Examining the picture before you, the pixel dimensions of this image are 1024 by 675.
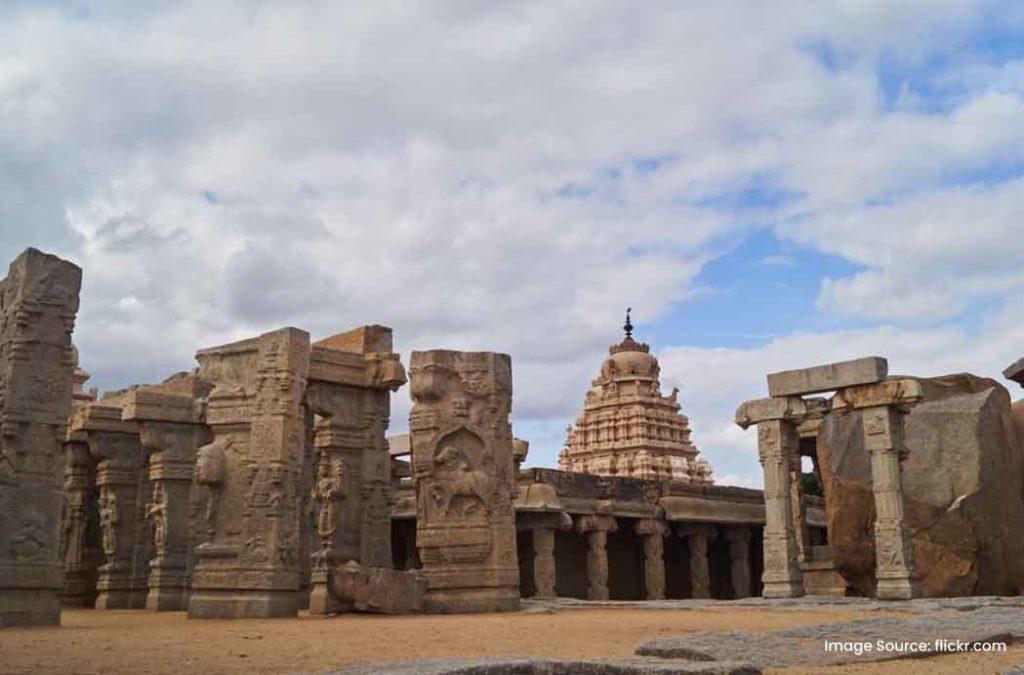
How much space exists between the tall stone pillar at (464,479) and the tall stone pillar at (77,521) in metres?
9.19

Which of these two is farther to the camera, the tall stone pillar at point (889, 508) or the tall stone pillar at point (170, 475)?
the tall stone pillar at point (170, 475)

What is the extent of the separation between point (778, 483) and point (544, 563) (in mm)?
7670

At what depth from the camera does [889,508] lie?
1700cm

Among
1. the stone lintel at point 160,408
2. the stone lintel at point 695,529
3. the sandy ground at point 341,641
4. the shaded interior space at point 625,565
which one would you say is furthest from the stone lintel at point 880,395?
the shaded interior space at point 625,565

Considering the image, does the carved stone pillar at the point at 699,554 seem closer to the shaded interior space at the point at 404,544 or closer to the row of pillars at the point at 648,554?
the row of pillars at the point at 648,554

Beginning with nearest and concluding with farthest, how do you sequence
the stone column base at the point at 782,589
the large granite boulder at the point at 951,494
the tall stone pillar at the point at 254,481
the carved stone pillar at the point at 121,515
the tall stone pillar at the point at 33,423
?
the tall stone pillar at the point at 33,423 < the tall stone pillar at the point at 254,481 < the large granite boulder at the point at 951,494 < the stone column base at the point at 782,589 < the carved stone pillar at the point at 121,515

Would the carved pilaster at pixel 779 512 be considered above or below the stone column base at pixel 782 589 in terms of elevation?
above

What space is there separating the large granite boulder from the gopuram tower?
20.3 m

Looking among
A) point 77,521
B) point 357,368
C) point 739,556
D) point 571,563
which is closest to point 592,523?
point 571,563

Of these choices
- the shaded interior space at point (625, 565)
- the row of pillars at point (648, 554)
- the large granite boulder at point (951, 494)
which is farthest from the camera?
the shaded interior space at point (625, 565)

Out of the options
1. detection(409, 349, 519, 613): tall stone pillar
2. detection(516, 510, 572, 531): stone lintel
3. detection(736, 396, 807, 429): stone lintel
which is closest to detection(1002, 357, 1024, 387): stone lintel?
detection(736, 396, 807, 429): stone lintel

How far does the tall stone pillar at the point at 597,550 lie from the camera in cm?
2562

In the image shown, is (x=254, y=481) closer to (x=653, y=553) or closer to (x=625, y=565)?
(x=653, y=553)

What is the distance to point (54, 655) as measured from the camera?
7.49 m
